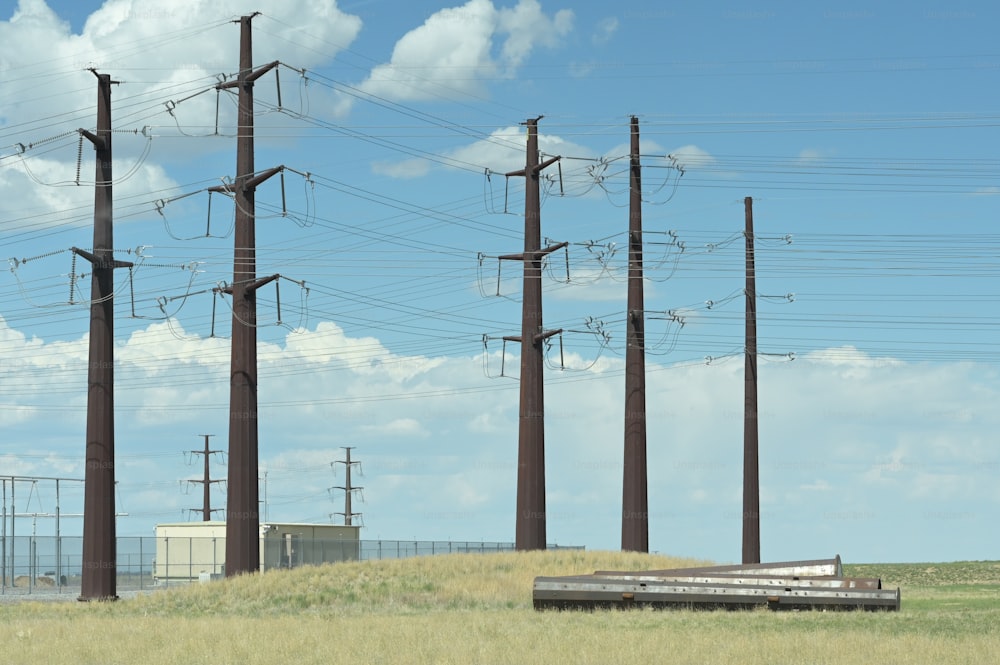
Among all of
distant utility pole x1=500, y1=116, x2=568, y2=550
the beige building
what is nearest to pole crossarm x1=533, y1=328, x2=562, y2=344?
distant utility pole x1=500, y1=116, x2=568, y2=550

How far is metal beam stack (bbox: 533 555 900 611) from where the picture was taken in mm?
32469

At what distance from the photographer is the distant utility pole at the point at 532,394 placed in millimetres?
50750

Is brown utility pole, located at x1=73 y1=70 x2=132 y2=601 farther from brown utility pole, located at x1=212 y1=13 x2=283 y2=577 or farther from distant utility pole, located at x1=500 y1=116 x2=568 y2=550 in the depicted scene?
distant utility pole, located at x1=500 y1=116 x2=568 y2=550

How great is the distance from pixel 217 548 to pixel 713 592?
157 ft

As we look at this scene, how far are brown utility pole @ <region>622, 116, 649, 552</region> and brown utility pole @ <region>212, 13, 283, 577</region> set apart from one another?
1457 centimetres

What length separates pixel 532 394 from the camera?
166 feet

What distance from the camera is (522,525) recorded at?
169 ft

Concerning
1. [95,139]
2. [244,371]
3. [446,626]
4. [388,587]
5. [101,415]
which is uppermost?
[95,139]

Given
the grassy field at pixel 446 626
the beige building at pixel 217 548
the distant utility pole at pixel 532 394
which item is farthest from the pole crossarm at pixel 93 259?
the beige building at pixel 217 548

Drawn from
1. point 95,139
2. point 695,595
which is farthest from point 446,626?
point 95,139

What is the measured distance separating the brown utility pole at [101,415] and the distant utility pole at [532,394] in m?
15.5

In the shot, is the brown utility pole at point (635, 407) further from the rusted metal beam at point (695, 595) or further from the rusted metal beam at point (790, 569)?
the rusted metal beam at point (695, 595)

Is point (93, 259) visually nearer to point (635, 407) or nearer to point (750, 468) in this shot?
point (635, 407)

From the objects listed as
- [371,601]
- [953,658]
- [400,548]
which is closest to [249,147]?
[371,601]
